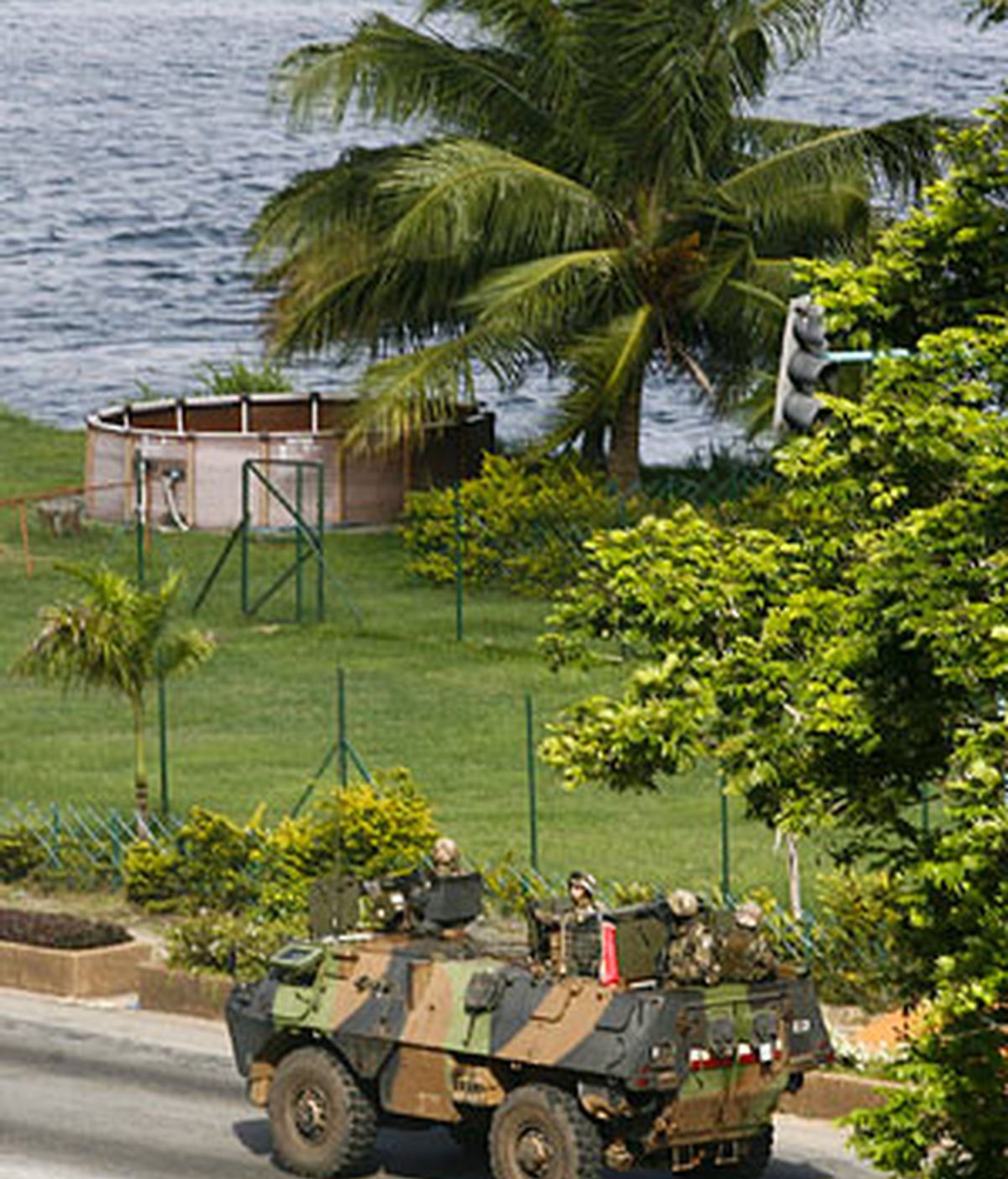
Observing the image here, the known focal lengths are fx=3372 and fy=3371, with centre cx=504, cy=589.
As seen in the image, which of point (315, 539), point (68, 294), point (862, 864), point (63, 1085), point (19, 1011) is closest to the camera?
point (63, 1085)

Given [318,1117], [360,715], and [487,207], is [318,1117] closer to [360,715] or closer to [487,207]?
[360,715]

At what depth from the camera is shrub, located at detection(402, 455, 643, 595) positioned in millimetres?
54319

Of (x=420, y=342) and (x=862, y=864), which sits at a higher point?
(x=420, y=342)

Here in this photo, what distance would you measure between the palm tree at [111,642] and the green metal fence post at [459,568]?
558 inches

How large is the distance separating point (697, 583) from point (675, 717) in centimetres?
120

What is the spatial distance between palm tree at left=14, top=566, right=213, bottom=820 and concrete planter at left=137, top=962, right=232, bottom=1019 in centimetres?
476

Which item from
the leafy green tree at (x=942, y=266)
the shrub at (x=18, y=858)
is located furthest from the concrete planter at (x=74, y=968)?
the leafy green tree at (x=942, y=266)

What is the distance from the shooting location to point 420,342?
195 feet

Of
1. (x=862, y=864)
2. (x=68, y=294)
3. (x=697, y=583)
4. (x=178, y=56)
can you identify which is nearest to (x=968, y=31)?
(x=178, y=56)

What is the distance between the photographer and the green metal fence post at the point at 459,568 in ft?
164

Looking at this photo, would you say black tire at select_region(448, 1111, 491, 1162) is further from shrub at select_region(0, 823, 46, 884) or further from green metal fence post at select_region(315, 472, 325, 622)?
green metal fence post at select_region(315, 472, 325, 622)

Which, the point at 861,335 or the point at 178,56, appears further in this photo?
the point at 178,56

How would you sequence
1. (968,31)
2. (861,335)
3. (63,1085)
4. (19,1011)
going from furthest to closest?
(968,31)
(19,1011)
(63,1085)
(861,335)

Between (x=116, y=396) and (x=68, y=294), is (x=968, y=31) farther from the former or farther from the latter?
(x=116, y=396)
